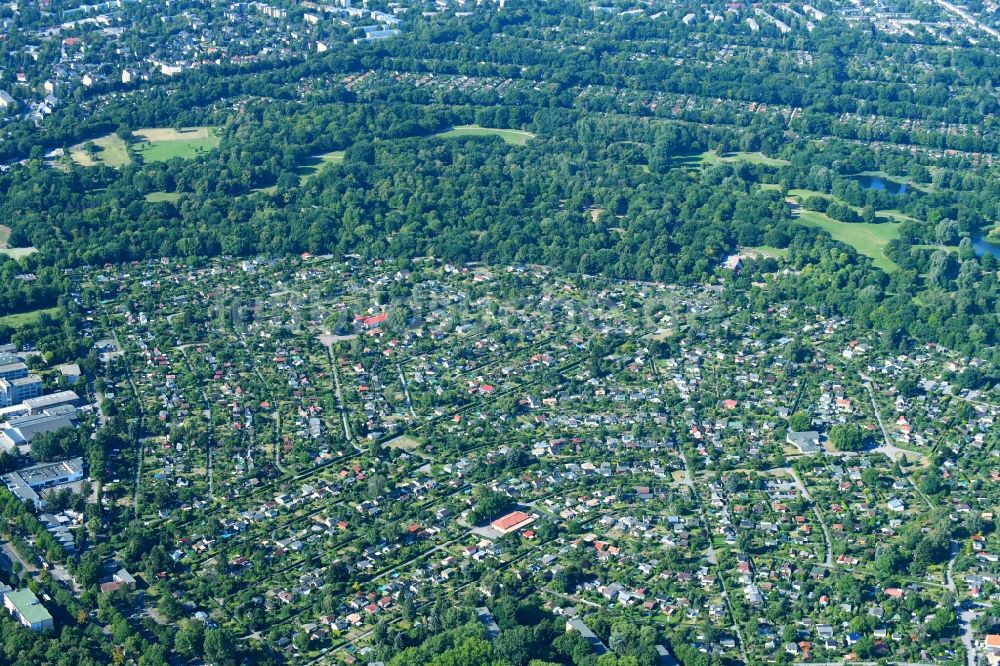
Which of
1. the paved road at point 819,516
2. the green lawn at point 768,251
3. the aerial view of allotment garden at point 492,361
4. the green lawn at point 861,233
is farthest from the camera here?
the green lawn at point 861,233

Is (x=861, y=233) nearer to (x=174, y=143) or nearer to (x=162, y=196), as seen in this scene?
(x=162, y=196)

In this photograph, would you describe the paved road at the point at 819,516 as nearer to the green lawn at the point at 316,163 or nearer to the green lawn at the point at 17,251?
the green lawn at the point at 17,251

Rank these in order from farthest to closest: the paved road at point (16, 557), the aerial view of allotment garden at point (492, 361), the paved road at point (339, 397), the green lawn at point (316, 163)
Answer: the green lawn at point (316, 163)
the paved road at point (339, 397)
the paved road at point (16, 557)
the aerial view of allotment garden at point (492, 361)

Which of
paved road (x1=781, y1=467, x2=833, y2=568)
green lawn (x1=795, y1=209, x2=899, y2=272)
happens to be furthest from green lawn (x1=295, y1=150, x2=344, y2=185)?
paved road (x1=781, y1=467, x2=833, y2=568)

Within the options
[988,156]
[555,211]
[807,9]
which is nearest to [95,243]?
[555,211]

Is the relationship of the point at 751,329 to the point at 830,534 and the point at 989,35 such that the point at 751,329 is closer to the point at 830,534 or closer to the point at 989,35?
the point at 830,534

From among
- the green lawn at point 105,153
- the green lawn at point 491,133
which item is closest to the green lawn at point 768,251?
the green lawn at point 491,133
